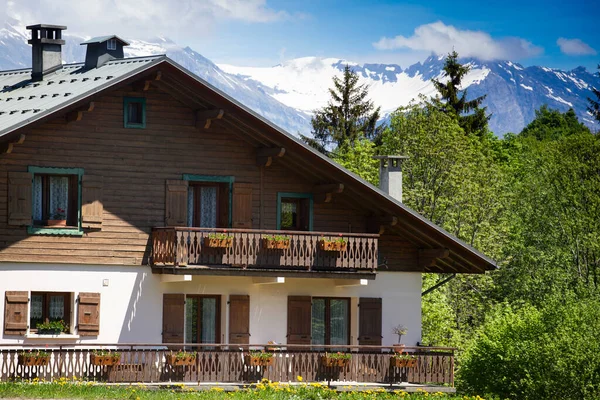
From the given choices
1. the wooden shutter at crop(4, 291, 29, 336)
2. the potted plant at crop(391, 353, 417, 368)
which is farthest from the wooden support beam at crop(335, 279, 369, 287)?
the wooden shutter at crop(4, 291, 29, 336)

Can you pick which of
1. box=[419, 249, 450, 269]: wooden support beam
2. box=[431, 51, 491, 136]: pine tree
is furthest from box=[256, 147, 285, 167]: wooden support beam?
box=[431, 51, 491, 136]: pine tree

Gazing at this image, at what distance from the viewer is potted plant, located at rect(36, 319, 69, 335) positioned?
1105 inches

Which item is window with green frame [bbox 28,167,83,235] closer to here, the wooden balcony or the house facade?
the house facade

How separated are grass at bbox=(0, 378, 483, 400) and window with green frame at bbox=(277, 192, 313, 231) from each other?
4.90 metres

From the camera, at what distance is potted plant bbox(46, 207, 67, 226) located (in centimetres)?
2847

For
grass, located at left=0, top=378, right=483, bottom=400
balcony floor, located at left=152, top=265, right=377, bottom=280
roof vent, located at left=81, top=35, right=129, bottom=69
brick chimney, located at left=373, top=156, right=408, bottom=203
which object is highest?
roof vent, located at left=81, top=35, right=129, bottom=69

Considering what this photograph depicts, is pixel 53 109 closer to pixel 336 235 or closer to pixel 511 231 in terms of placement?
pixel 336 235

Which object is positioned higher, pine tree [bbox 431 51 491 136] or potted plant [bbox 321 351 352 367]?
pine tree [bbox 431 51 491 136]

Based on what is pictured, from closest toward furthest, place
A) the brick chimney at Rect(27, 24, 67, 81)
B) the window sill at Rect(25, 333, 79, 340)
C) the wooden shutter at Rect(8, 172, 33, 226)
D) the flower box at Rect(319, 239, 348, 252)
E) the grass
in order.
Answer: the grass, the wooden shutter at Rect(8, 172, 33, 226), the window sill at Rect(25, 333, 79, 340), the flower box at Rect(319, 239, 348, 252), the brick chimney at Rect(27, 24, 67, 81)

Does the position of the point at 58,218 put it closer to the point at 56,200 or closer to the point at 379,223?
the point at 56,200

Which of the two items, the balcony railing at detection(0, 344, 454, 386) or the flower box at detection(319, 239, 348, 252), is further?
the flower box at detection(319, 239, 348, 252)

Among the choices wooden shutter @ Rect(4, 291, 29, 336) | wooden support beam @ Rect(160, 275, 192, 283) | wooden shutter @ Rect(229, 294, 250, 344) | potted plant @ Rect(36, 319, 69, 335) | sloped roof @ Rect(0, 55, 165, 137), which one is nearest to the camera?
sloped roof @ Rect(0, 55, 165, 137)

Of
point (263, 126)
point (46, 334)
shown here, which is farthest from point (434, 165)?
point (46, 334)

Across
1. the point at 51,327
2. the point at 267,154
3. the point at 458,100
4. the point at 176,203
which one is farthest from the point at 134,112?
the point at 458,100
